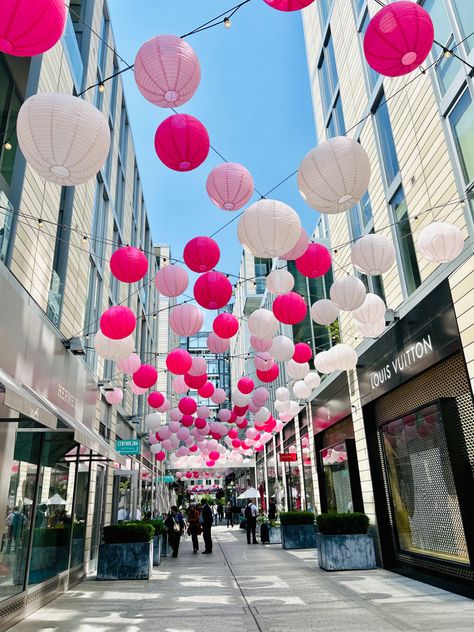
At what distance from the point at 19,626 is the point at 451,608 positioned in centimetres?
637

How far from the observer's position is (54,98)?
14.9ft

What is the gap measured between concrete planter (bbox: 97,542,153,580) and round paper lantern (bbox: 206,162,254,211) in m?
8.67

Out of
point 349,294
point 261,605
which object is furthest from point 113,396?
point 349,294

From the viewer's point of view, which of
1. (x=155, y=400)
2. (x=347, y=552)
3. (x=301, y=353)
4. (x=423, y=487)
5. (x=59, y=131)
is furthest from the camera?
(x=155, y=400)

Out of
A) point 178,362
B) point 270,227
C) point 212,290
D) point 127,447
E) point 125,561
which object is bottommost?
point 125,561

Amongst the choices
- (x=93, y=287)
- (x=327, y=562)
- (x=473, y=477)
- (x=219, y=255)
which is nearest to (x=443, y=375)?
(x=473, y=477)

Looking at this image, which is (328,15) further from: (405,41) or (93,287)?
(405,41)

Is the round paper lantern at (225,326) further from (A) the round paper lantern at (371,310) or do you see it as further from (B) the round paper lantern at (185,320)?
(A) the round paper lantern at (371,310)

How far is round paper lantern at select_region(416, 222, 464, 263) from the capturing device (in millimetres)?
7207

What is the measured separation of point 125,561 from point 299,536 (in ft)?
25.4

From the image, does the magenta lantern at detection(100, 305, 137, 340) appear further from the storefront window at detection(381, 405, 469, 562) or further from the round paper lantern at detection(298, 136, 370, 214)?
the storefront window at detection(381, 405, 469, 562)

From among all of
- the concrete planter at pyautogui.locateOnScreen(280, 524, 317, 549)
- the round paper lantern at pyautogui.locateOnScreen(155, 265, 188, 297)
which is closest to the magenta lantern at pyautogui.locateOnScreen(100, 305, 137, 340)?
the round paper lantern at pyautogui.locateOnScreen(155, 265, 188, 297)

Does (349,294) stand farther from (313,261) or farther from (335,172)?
(335,172)

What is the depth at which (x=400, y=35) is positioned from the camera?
4.64 m
